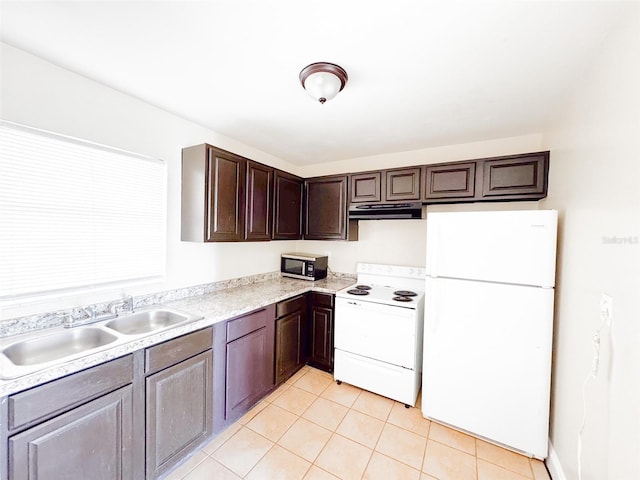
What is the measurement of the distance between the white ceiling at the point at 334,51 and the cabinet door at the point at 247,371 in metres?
1.85

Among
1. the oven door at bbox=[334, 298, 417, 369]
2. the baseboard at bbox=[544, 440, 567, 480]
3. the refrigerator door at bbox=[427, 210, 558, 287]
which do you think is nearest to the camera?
the baseboard at bbox=[544, 440, 567, 480]

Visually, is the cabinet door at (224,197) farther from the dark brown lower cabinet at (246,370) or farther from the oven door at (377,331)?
the oven door at (377,331)

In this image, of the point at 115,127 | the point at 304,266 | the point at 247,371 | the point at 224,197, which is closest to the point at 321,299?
the point at 304,266

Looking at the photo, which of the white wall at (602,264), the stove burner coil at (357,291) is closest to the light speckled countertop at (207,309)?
the stove burner coil at (357,291)

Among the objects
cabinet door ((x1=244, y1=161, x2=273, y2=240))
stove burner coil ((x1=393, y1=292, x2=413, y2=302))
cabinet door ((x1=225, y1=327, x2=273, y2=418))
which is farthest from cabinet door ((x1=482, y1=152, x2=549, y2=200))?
cabinet door ((x1=225, y1=327, x2=273, y2=418))

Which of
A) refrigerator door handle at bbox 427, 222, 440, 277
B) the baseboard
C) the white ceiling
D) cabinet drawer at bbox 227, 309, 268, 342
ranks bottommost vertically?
the baseboard

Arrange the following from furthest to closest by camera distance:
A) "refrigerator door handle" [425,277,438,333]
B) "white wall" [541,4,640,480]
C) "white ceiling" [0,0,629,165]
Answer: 1. "refrigerator door handle" [425,277,438,333]
2. "white ceiling" [0,0,629,165]
3. "white wall" [541,4,640,480]

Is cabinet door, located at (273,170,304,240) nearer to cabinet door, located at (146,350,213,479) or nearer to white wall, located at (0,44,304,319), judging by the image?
white wall, located at (0,44,304,319)

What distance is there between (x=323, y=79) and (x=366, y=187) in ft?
4.89

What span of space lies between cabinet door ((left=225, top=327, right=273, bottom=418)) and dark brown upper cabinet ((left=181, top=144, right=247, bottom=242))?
0.88 metres

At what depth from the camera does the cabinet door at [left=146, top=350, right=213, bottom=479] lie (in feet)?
4.86

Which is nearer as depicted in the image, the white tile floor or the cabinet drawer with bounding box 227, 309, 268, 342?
the white tile floor

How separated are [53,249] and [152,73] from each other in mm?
1228

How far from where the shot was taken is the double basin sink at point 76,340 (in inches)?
45.4
